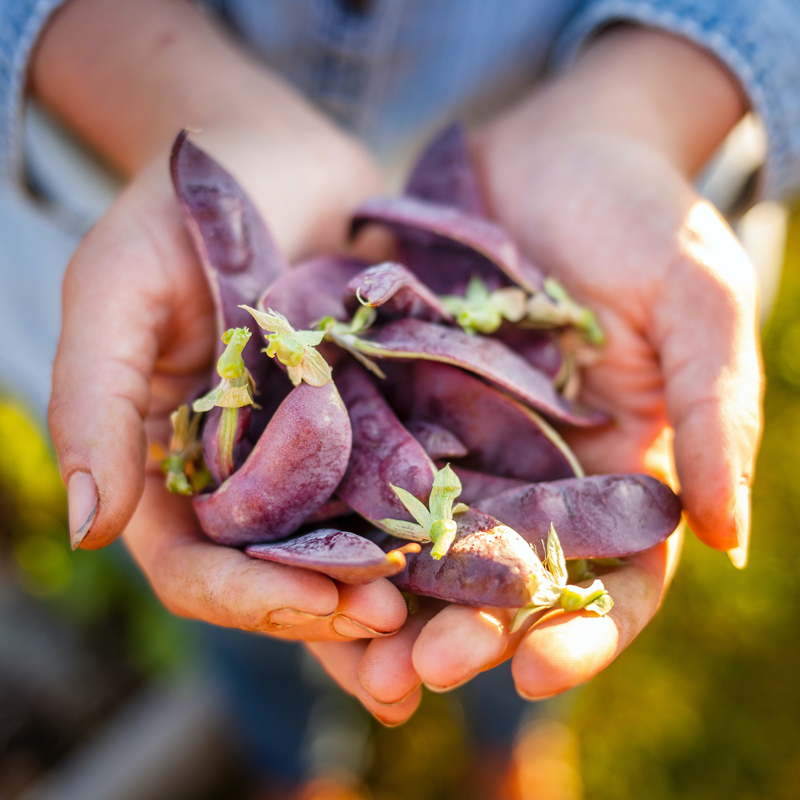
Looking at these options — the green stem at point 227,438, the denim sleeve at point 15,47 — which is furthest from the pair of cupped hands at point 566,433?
the denim sleeve at point 15,47

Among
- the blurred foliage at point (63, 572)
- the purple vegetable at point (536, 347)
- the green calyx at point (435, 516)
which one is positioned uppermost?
the purple vegetable at point (536, 347)

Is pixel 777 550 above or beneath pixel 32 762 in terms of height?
above

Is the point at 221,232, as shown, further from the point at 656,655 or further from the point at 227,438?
the point at 656,655

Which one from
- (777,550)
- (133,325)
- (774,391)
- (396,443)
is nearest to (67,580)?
(133,325)

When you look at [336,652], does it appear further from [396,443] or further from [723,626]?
[723,626]

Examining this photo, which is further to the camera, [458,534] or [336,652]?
[336,652]

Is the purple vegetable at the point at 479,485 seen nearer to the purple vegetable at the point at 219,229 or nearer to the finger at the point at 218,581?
the finger at the point at 218,581
